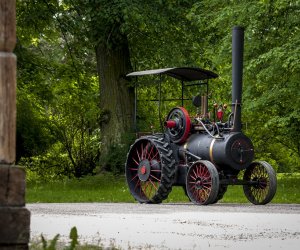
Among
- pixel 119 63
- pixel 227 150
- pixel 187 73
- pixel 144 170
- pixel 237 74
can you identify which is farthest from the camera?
pixel 119 63

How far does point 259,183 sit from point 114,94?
380 inches

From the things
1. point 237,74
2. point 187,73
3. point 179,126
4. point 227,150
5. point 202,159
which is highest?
point 187,73

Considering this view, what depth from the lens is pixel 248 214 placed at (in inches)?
540

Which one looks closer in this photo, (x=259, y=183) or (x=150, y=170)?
(x=259, y=183)

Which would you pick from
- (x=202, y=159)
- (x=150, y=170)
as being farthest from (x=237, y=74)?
(x=150, y=170)

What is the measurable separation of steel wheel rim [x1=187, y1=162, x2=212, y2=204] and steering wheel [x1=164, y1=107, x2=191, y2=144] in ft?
2.61

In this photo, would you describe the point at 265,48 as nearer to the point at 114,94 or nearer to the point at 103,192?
the point at 114,94

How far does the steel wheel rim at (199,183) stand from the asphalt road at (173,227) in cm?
172

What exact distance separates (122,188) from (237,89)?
18.2 ft

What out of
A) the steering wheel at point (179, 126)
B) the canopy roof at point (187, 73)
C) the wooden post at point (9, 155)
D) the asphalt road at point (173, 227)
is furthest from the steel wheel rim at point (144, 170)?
the wooden post at point (9, 155)

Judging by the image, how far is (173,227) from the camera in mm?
11180

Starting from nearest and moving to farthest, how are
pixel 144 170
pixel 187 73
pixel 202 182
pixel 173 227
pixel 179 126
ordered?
pixel 173 227 → pixel 202 182 → pixel 179 126 → pixel 144 170 → pixel 187 73

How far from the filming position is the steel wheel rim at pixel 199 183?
17.0 meters

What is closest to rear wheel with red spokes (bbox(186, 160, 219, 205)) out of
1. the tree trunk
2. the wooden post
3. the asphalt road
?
the asphalt road
